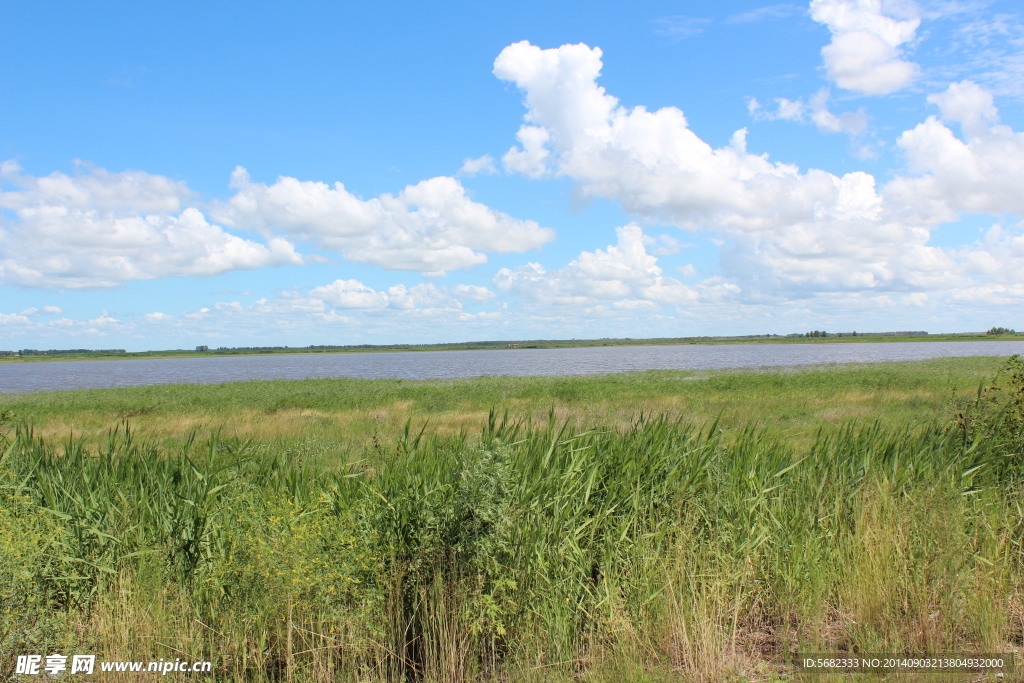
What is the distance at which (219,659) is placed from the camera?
5.67 m

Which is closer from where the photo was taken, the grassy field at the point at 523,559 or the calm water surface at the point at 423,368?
the grassy field at the point at 523,559

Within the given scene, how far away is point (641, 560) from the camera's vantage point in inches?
247

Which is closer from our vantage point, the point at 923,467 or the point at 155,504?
the point at 155,504

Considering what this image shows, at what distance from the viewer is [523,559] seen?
20.2 feet

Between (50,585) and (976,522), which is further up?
(976,522)

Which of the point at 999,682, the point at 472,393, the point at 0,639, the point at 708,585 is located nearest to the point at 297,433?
the point at 472,393

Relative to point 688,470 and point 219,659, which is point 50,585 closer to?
point 219,659

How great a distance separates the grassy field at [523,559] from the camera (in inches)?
215

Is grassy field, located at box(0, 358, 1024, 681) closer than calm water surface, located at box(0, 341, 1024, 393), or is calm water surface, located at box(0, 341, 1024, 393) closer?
grassy field, located at box(0, 358, 1024, 681)

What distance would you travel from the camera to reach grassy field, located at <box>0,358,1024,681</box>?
5473 mm

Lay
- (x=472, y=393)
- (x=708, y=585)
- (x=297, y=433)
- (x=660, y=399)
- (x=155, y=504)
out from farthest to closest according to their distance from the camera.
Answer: (x=472, y=393) → (x=660, y=399) → (x=297, y=433) → (x=155, y=504) → (x=708, y=585)

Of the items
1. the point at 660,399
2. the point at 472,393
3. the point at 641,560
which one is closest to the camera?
the point at 641,560

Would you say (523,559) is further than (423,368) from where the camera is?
No

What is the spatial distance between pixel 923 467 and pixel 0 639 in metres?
10.2
